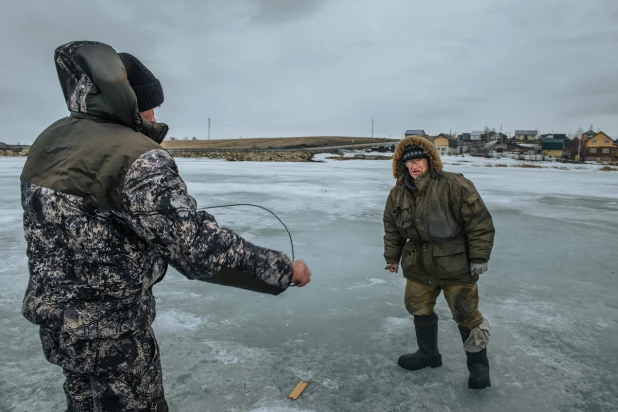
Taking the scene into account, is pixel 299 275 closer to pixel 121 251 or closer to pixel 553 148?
pixel 121 251

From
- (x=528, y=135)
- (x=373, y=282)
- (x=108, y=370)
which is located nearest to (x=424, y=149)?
(x=373, y=282)

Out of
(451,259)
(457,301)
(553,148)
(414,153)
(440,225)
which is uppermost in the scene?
(553,148)

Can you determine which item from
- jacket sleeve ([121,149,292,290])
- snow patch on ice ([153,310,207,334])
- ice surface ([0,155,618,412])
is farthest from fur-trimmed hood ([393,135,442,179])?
snow patch on ice ([153,310,207,334])

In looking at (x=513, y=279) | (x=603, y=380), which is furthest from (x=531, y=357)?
(x=513, y=279)

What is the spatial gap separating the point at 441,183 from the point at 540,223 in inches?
238

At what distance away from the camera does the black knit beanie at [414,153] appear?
9.48 feet

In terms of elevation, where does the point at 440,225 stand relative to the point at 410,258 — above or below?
above

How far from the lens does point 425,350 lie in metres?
2.91

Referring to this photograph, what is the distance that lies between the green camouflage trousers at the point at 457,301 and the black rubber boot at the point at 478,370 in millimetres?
184

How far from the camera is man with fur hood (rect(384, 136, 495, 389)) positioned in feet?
8.93

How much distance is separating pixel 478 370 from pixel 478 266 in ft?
2.21

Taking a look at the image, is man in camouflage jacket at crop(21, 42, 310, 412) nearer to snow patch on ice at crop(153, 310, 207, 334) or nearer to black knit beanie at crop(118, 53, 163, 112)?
black knit beanie at crop(118, 53, 163, 112)

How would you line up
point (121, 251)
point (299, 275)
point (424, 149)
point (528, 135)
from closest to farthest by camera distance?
point (121, 251)
point (299, 275)
point (424, 149)
point (528, 135)

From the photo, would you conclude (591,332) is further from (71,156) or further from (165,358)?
(71,156)
